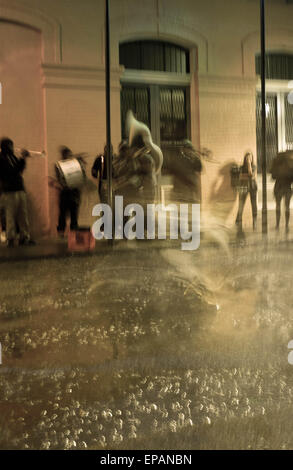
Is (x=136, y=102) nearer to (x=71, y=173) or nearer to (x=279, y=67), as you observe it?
(x=71, y=173)

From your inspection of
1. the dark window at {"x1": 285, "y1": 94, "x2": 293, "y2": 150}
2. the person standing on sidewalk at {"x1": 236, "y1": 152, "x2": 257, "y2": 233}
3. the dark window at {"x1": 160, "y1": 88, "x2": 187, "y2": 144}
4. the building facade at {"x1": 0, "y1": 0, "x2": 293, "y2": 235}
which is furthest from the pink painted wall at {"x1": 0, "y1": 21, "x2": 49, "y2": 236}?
the dark window at {"x1": 285, "y1": 94, "x2": 293, "y2": 150}

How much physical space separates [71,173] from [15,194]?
14cm

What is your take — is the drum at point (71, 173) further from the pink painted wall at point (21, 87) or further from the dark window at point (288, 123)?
the dark window at point (288, 123)

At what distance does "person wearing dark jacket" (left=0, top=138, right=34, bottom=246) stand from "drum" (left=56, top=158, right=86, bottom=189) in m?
0.08

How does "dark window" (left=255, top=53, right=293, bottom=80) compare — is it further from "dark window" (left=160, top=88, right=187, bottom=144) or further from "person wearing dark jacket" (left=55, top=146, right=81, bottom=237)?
"person wearing dark jacket" (left=55, top=146, right=81, bottom=237)

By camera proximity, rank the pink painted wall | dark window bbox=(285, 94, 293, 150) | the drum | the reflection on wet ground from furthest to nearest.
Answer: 1. dark window bbox=(285, 94, 293, 150)
2. the drum
3. the pink painted wall
4. the reflection on wet ground

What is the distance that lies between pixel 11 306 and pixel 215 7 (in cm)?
97

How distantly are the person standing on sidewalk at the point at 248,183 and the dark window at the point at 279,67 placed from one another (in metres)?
0.21

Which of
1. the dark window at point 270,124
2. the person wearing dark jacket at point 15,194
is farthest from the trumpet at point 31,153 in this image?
the dark window at point 270,124

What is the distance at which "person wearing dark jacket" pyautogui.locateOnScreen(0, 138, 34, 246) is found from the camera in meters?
1.07

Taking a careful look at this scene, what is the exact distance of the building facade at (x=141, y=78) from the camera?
1000mm

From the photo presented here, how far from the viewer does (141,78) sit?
113 cm

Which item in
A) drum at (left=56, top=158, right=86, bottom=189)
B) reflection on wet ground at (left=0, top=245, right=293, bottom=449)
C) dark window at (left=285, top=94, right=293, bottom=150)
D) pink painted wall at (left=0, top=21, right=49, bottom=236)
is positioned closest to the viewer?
reflection on wet ground at (left=0, top=245, right=293, bottom=449)
